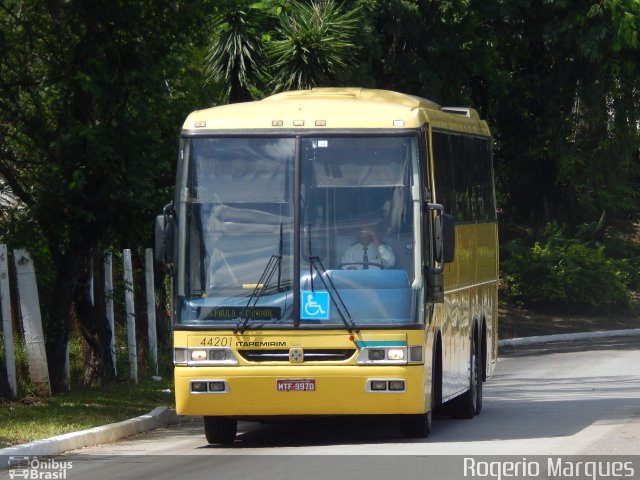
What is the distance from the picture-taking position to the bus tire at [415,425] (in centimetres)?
1402

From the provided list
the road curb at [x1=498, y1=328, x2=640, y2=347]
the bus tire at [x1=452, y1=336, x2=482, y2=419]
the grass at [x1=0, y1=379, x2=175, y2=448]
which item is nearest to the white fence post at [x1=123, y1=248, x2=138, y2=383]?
the grass at [x1=0, y1=379, x2=175, y2=448]

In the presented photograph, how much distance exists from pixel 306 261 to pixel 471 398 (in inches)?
169

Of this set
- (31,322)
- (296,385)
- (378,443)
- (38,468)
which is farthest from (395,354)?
(31,322)

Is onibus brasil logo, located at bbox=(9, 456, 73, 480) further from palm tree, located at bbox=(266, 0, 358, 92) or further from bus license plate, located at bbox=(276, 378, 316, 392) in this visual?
palm tree, located at bbox=(266, 0, 358, 92)

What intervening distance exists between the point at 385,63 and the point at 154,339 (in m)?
10.6

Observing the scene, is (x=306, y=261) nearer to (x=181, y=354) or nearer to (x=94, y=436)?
(x=181, y=354)

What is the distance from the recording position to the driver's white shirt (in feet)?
44.2

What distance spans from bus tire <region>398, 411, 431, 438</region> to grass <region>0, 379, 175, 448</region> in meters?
3.48

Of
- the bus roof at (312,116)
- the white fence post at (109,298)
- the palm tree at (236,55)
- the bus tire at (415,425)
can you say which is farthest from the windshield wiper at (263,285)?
the palm tree at (236,55)

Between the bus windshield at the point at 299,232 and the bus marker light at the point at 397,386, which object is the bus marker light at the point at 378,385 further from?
the bus windshield at the point at 299,232

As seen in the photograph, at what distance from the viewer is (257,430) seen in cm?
1602

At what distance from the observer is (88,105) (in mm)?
18344

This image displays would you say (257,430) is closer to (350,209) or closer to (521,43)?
(350,209)

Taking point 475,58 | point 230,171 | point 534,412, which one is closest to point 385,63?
point 475,58
